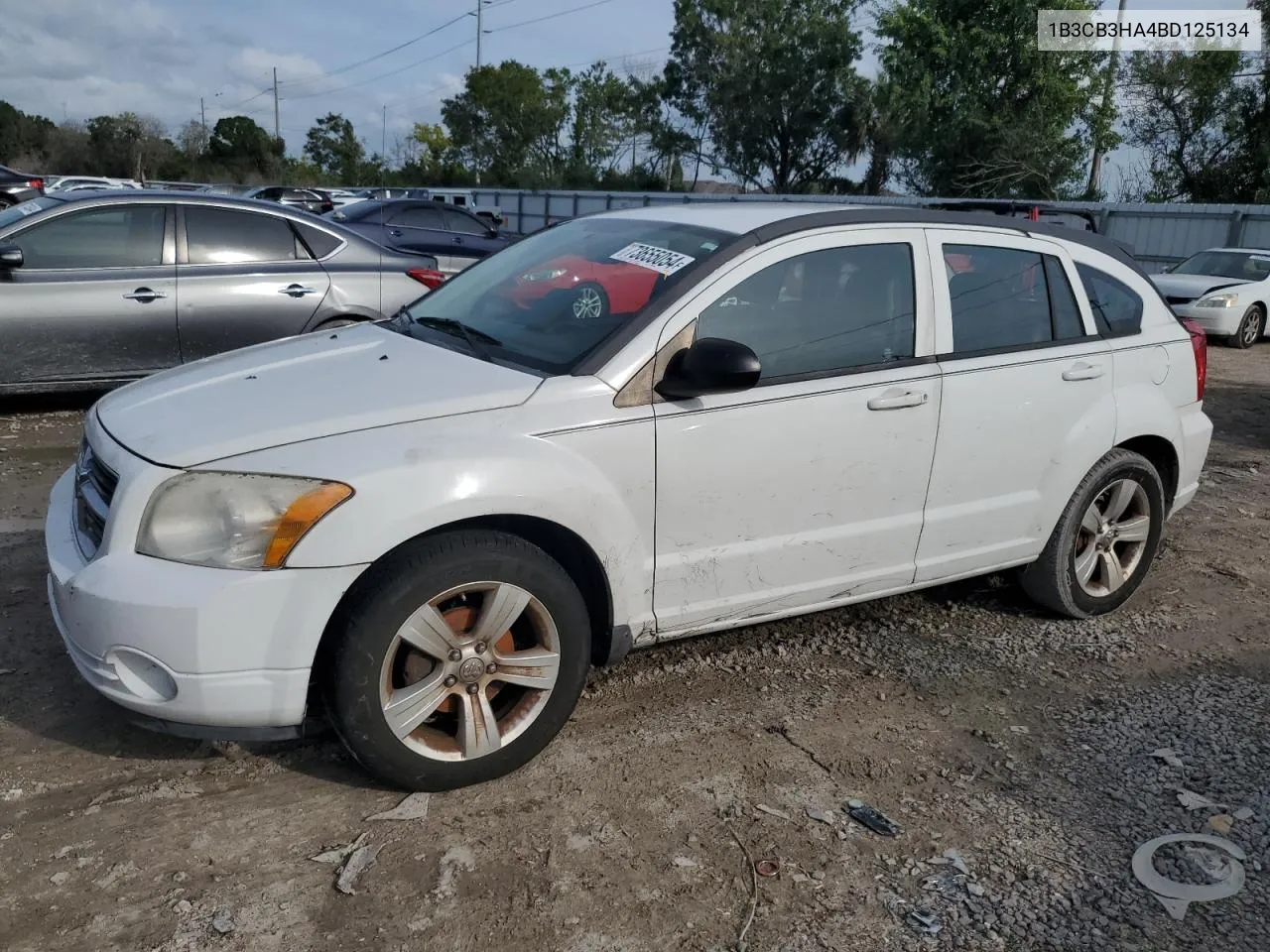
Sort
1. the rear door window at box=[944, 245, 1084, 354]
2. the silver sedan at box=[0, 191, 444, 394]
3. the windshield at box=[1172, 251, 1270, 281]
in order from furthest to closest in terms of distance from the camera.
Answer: the windshield at box=[1172, 251, 1270, 281] → the silver sedan at box=[0, 191, 444, 394] → the rear door window at box=[944, 245, 1084, 354]

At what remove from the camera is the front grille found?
2.99 m

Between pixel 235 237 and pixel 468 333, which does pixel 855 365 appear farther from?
pixel 235 237

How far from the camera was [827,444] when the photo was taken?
142 inches

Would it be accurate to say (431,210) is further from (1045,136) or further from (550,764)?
(1045,136)

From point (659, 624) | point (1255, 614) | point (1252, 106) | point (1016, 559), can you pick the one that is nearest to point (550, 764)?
point (659, 624)

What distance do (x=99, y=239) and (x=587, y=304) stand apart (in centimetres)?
502

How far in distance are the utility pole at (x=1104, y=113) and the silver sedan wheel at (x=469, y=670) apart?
34232 mm

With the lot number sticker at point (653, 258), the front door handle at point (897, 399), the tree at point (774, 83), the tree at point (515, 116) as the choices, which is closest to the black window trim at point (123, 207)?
the lot number sticker at point (653, 258)

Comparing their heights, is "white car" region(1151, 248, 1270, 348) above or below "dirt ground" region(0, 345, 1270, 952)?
above

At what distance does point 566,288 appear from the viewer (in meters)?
3.80

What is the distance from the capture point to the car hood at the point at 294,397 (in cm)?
294

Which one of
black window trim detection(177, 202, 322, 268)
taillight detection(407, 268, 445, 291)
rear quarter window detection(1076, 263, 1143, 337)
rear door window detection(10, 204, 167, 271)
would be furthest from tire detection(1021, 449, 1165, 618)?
rear door window detection(10, 204, 167, 271)

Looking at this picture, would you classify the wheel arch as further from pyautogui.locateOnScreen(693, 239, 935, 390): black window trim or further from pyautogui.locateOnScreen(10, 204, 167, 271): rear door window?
pyautogui.locateOnScreen(10, 204, 167, 271): rear door window

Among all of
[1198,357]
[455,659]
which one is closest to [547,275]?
[455,659]
